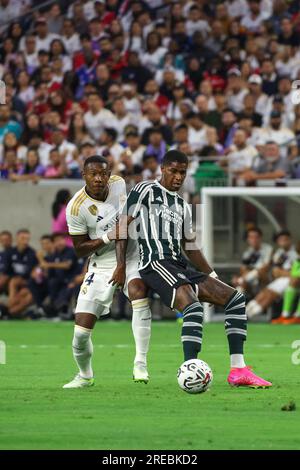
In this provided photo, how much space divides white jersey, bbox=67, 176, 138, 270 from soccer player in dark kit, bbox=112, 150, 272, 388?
222 mm

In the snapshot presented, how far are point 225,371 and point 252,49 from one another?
13.2m

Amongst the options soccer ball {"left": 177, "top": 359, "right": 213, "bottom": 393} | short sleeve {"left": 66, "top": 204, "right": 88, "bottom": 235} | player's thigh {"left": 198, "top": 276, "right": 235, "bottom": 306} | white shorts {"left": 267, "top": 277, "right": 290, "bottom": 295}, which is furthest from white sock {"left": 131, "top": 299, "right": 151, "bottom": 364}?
white shorts {"left": 267, "top": 277, "right": 290, "bottom": 295}

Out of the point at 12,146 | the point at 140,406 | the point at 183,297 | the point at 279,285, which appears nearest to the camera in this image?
the point at 140,406

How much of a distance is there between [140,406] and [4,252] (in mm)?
14745

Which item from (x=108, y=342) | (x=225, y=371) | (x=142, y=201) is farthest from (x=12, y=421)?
(x=108, y=342)

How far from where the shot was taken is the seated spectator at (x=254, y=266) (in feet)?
73.5

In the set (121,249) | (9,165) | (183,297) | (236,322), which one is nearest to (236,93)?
(9,165)

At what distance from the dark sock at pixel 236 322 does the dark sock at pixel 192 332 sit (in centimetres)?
49

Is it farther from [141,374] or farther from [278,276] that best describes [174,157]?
[278,276]

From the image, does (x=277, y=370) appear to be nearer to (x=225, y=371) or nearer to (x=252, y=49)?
(x=225, y=371)

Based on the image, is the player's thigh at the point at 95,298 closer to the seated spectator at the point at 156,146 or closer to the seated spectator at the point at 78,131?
the seated spectator at the point at 156,146

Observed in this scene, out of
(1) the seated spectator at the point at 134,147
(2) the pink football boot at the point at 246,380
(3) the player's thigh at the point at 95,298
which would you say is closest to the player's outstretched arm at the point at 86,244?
(3) the player's thigh at the point at 95,298

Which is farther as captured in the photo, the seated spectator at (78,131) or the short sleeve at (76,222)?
the seated spectator at (78,131)

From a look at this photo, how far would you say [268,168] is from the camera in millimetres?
22391
